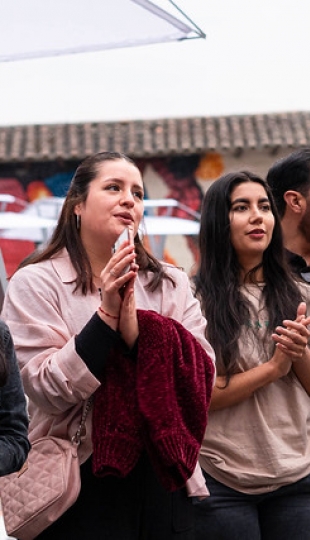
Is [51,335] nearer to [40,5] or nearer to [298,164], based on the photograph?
[298,164]

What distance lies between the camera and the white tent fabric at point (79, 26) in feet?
13.5

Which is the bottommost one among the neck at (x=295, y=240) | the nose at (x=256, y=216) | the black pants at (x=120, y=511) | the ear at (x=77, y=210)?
the black pants at (x=120, y=511)

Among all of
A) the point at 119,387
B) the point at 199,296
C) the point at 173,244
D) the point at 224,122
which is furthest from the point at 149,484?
the point at 224,122

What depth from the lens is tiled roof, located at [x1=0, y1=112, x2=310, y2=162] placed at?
85.7 feet

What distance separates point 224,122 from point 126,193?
25382 millimetres

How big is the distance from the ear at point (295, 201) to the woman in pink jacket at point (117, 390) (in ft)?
3.73

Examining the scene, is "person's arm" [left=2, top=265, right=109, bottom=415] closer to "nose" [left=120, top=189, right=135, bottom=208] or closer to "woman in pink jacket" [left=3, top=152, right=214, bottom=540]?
"woman in pink jacket" [left=3, top=152, right=214, bottom=540]

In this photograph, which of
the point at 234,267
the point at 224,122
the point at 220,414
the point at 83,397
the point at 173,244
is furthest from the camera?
the point at 224,122

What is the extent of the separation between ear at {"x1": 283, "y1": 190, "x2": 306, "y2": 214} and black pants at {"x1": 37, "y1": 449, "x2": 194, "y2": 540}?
57.2 inches

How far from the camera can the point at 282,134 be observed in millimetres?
26781

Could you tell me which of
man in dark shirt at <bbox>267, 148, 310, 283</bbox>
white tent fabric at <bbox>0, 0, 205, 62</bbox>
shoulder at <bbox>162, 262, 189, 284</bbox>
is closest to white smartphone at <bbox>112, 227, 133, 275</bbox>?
shoulder at <bbox>162, 262, 189, 284</bbox>

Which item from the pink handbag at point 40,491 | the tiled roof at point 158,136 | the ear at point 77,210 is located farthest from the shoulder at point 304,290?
the tiled roof at point 158,136

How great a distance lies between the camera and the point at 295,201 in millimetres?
3730

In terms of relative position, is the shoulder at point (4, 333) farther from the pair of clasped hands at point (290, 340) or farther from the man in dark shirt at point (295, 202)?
the man in dark shirt at point (295, 202)
